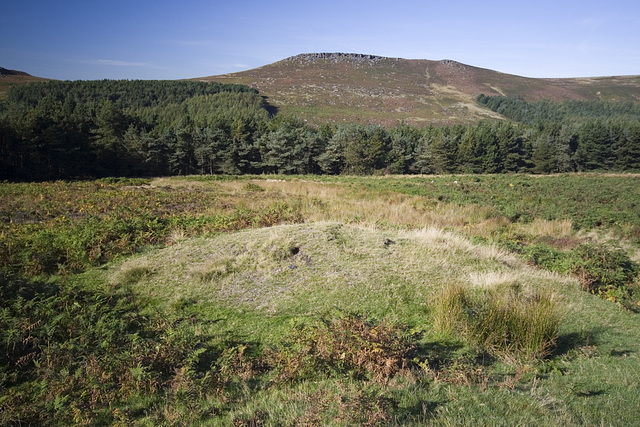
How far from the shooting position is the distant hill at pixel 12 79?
10464 centimetres

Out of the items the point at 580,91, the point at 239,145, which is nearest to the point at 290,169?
the point at 239,145

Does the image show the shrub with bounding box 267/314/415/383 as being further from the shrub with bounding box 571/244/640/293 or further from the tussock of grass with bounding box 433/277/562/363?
the shrub with bounding box 571/244/640/293

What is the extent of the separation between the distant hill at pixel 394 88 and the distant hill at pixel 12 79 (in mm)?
68408

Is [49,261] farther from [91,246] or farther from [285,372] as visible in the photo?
[285,372]

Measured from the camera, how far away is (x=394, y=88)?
153 metres

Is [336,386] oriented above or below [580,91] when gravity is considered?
below

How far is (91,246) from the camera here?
32.8 ft

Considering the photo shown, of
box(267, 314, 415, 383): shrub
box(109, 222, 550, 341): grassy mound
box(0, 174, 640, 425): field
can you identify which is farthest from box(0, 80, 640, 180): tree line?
box(267, 314, 415, 383): shrub

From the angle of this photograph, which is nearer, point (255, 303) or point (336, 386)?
point (336, 386)

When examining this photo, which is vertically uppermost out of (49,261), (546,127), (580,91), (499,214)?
(580,91)

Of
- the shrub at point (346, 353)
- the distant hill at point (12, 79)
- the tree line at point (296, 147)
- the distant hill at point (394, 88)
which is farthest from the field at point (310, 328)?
the distant hill at point (12, 79)

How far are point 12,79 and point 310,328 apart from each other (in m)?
164

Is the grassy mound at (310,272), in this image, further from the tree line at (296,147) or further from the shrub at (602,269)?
the tree line at (296,147)

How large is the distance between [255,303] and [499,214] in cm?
1503
